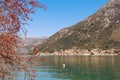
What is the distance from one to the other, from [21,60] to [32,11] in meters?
1.24

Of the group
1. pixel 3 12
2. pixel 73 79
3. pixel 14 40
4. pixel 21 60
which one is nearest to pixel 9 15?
pixel 3 12

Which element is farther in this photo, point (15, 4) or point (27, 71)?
point (27, 71)

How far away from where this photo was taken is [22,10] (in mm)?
7219

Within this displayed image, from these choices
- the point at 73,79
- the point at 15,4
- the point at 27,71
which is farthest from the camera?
the point at 73,79

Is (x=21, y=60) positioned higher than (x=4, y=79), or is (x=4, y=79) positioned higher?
(x=21, y=60)

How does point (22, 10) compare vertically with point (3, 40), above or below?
Answer: above

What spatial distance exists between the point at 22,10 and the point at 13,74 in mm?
1616

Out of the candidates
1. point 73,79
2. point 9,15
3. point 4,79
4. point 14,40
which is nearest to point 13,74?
point 4,79

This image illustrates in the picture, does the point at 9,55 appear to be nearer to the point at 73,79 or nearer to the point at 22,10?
the point at 22,10

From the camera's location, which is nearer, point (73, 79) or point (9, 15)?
point (9, 15)

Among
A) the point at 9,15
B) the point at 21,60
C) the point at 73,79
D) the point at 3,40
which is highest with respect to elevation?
the point at 9,15

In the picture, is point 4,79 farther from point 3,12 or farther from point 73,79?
point 73,79

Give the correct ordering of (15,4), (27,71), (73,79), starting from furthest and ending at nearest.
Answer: (73,79) < (27,71) < (15,4)

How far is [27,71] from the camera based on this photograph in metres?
7.61
